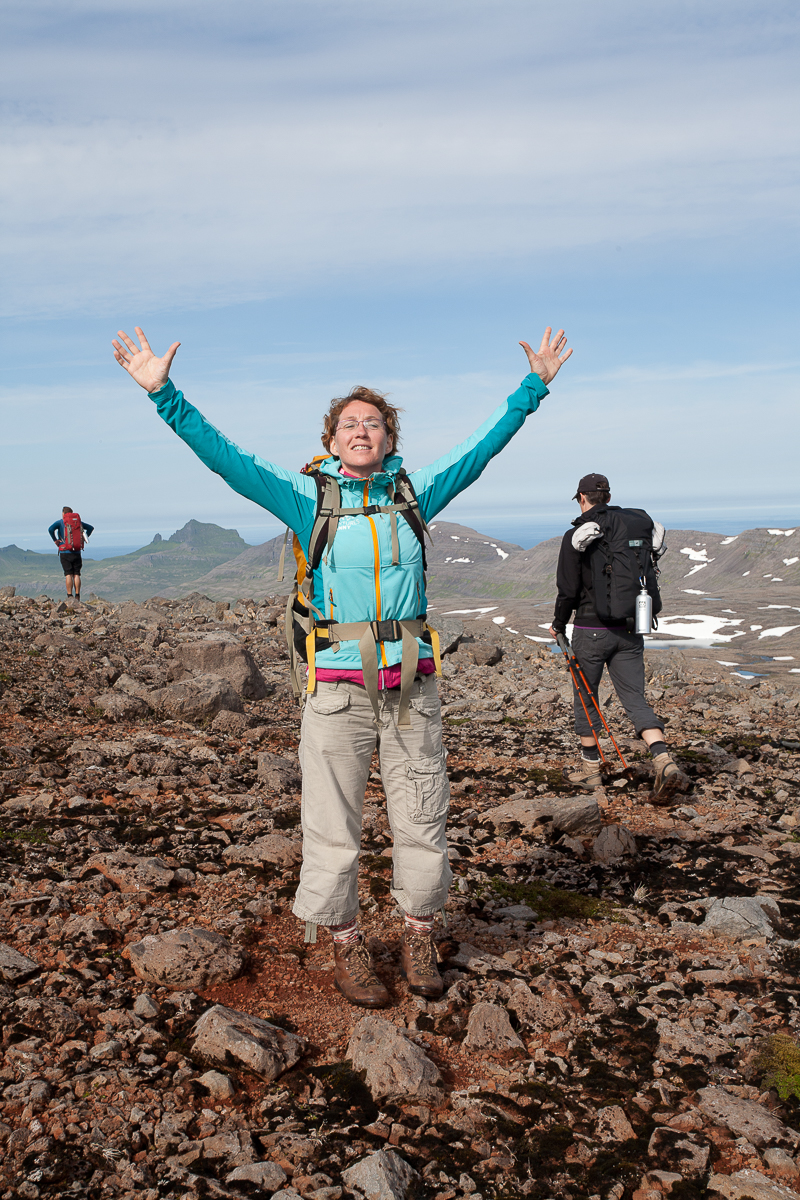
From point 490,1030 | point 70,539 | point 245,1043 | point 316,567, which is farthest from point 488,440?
point 70,539

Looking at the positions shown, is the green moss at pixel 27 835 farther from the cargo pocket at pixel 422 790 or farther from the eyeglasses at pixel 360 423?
the eyeglasses at pixel 360 423

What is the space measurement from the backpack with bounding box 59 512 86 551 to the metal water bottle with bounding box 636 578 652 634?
21.2 meters

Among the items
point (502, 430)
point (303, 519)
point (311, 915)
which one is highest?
point (502, 430)

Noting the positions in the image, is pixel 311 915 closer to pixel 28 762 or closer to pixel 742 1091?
pixel 742 1091

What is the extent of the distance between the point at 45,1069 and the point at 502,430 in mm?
4476

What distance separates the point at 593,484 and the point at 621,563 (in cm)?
107

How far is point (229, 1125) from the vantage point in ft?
12.1

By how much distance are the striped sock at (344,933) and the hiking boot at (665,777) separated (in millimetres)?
4998

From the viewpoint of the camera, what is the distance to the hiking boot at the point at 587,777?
9.47m

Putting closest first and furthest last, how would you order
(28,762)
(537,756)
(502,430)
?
(502,430) → (28,762) → (537,756)

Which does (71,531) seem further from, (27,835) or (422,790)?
(422,790)

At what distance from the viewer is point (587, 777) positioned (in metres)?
9.55

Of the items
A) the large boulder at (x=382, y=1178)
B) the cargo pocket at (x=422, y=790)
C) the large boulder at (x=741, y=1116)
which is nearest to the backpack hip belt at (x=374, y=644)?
the cargo pocket at (x=422, y=790)

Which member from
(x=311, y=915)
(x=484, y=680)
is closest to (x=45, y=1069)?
(x=311, y=915)
